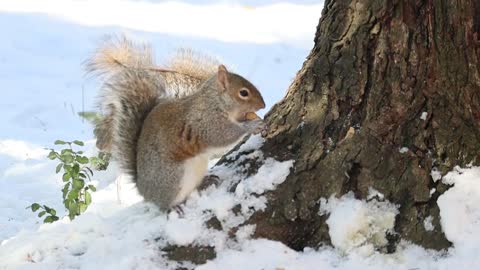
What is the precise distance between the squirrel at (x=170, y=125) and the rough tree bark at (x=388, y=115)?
0.98ft

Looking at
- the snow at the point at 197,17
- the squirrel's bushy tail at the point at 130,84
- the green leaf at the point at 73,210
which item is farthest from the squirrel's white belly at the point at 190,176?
the snow at the point at 197,17

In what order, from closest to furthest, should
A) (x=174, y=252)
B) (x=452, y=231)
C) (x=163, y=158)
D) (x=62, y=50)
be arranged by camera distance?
1. (x=452, y=231)
2. (x=174, y=252)
3. (x=163, y=158)
4. (x=62, y=50)

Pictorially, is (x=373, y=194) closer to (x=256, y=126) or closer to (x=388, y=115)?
(x=388, y=115)

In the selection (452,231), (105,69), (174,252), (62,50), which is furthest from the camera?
(62,50)

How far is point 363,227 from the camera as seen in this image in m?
2.28

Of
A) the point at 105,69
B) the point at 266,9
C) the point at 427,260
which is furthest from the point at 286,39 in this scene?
the point at 427,260

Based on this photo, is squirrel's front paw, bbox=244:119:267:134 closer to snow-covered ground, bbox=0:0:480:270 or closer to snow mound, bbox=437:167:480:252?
snow-covered ground, bbox=0:0:480:270

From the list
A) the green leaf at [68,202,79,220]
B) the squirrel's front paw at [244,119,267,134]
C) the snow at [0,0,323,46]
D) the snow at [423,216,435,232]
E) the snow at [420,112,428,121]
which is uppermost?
the snow at [420,112,428,121]

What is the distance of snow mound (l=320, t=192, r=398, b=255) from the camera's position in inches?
89.5

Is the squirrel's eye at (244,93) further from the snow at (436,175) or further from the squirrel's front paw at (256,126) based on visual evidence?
the snow at (436,175)

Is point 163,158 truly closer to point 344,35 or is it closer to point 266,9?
point 344,35

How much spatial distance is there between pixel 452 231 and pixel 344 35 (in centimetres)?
64

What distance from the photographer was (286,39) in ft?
20.1

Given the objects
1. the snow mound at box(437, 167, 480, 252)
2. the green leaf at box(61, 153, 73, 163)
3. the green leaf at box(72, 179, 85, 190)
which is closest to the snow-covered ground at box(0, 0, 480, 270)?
the snow mound at box(437, 167, 480, 252)
